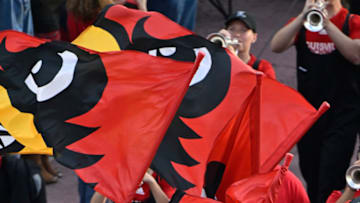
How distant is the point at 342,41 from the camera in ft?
18.7

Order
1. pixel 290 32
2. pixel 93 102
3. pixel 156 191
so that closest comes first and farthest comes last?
pixel 93 102, pixel 156 191, pixel 290 32

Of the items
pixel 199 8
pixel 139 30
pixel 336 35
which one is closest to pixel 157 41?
pixel 139 30

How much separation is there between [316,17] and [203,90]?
1248mm

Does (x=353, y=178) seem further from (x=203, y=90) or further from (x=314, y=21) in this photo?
(x=314, y=21)

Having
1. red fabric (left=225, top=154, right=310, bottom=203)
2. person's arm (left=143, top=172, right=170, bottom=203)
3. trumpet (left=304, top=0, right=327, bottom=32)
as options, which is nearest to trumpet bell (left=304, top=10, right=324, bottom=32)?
trumpet (left=304, top=0, right=327, bottom=32)

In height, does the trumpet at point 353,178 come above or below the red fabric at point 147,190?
above

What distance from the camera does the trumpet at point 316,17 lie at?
5.69m

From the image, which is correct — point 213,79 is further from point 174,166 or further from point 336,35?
point 336,35

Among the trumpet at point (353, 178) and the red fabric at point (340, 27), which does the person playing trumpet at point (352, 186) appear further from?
the red fabric at point (340, 27)

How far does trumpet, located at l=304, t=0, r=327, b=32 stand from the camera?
569 centimetres

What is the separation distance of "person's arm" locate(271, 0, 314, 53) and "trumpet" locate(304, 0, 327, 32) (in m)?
0.05

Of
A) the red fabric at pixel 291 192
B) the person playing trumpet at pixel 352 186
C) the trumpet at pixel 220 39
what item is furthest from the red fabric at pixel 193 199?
the trumpet at pixel 220 39

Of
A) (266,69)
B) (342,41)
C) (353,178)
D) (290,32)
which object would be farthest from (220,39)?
(353,178)

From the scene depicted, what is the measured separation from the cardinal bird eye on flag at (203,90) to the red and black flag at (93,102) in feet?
0.98
